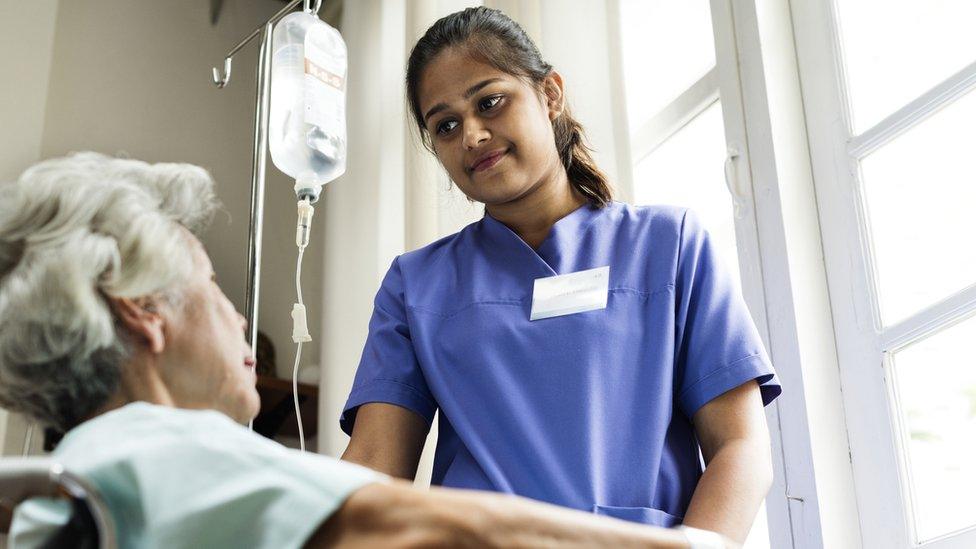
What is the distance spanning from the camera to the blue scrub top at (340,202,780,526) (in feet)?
4.81

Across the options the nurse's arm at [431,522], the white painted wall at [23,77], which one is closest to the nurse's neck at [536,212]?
the nurse's arm at [431,522]

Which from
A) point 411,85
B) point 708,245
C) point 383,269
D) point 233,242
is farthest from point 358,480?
point 233,242

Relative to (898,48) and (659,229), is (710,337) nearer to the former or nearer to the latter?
(659,229)

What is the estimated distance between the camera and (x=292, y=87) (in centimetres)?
246

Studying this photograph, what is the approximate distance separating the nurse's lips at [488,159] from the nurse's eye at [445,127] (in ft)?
0.30

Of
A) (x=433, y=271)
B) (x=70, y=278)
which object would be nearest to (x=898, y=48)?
(x=433, y=271)

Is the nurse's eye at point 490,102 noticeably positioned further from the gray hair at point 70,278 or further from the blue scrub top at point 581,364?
the gray hair at point 70,278

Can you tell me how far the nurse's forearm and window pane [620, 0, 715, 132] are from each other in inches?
43.3

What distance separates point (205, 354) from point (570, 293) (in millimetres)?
598

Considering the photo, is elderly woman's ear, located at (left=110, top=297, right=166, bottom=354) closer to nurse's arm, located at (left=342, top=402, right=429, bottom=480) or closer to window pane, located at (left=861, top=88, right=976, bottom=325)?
nurse's arm, located at (left=342, top=402, right=429, bottom=480)

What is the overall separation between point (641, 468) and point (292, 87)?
1.35 meters

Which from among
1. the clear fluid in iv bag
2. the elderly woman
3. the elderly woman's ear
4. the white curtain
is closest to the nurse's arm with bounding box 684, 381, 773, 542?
the elderly woman

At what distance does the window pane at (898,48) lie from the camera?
1874 mm

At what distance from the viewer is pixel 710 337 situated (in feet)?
5.01
